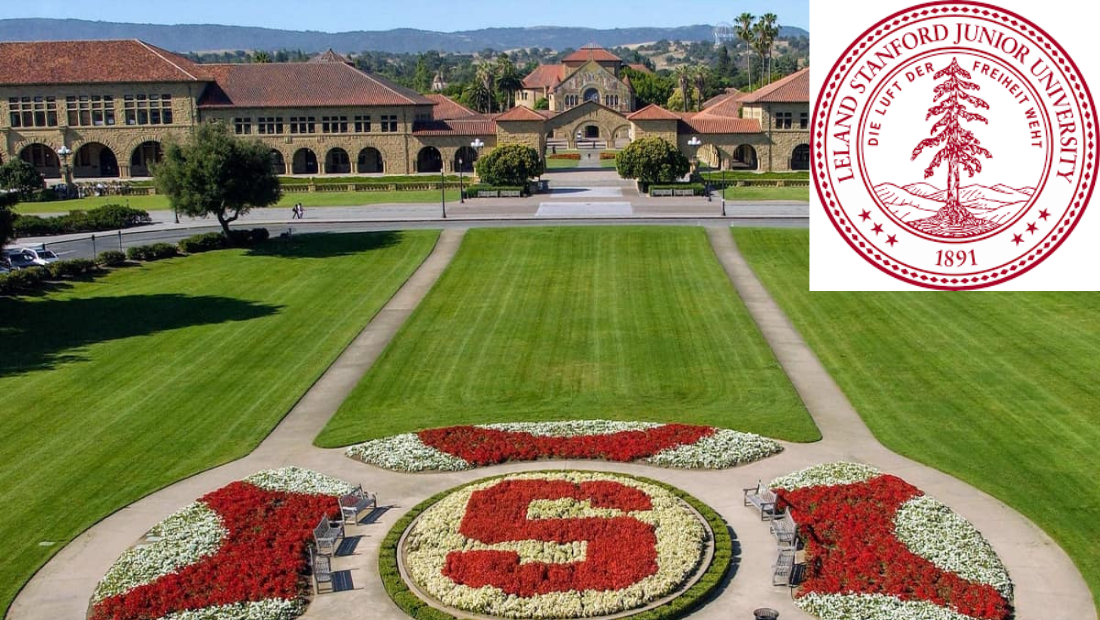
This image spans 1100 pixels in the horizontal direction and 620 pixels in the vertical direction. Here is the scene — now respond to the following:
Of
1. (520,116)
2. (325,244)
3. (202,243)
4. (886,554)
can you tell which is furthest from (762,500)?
(520,116)

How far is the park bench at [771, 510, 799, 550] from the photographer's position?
913 inches

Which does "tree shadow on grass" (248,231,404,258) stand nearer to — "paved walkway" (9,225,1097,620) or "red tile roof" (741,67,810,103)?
"paved walkway" (9,225,1097,620)

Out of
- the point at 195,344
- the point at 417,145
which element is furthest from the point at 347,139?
the point at 195,344

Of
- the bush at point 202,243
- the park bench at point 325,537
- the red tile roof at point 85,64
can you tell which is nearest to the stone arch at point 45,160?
the red tile roof at point 85,64

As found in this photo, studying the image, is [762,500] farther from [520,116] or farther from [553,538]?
[520,116]

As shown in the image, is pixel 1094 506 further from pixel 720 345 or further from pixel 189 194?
pixel 189 194

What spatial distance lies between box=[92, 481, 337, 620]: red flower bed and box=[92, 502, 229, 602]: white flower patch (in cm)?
24

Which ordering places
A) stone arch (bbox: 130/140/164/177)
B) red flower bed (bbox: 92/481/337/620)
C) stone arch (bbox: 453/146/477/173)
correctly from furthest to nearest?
stone arch (bbox: 453/146/477/173) < stone arch (bbox: 130/140/164/177) < red flower bed (bbox: 92/481/337/620)

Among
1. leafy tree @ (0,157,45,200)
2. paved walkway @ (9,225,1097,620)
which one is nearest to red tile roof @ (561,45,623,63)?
leafy tree @ (0,157,45,200)

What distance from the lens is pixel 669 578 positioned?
21.8 metres

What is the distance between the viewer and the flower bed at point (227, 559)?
70.1 feet

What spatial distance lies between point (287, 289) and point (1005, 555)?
121 feet

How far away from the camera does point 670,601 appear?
69.5 ft

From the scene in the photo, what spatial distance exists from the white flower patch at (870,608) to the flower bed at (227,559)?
9.96 metres
